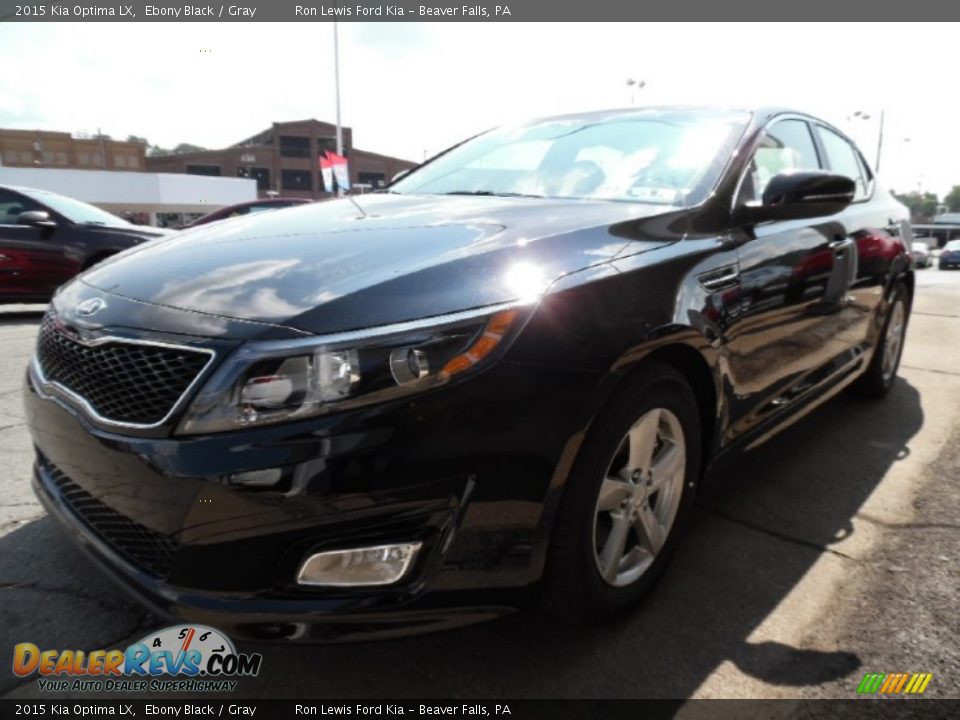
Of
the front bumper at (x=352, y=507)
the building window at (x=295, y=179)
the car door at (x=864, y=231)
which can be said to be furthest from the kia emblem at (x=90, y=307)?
the building window at (x=295, y=179)

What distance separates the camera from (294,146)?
2820 inches

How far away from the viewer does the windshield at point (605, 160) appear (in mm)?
2439

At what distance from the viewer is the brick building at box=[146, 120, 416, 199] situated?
7094 centimetres

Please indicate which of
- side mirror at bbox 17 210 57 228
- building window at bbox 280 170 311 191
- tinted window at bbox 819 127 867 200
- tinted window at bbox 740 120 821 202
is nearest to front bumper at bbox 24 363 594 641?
tinted window at bbox 740 120 821 202

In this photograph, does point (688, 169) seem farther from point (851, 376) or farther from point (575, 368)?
point (851, 376)

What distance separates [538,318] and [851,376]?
2.68 m

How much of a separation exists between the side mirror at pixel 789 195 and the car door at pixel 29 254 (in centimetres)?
674

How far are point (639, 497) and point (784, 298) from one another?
42.8 inches

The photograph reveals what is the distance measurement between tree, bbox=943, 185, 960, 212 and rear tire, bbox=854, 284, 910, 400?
133 meters

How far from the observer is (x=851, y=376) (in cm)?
356

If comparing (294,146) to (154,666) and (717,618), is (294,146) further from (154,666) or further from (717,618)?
(717,618)

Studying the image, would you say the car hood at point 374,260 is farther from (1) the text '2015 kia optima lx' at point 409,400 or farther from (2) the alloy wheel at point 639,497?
(2) the alloy wheel at point 639,497

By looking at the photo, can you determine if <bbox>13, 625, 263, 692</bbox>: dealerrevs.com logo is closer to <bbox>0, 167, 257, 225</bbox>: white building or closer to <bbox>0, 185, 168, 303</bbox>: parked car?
<bbox>0, 185, 168, 303</bbox>: parked car

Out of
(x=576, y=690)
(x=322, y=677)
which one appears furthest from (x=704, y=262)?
(x=322, y=677)
